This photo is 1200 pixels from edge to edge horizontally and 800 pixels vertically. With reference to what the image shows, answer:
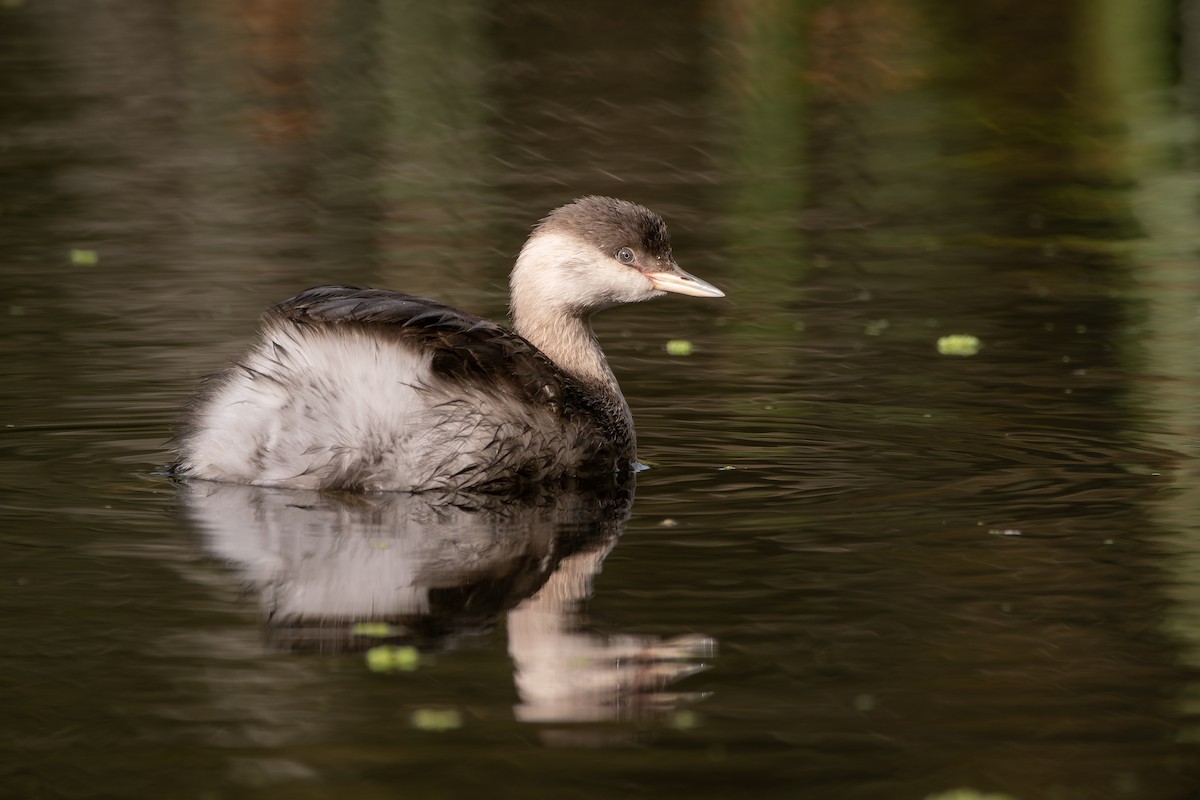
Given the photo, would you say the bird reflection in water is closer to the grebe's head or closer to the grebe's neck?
the grebe's neck

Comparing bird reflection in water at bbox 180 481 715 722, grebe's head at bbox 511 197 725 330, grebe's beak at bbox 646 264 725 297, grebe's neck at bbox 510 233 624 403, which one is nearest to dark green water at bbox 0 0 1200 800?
Answer: bird reflection in water at bbox 180 481 715 722

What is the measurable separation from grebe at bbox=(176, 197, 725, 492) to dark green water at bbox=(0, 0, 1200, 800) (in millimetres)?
177

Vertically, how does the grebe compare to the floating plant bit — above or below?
above

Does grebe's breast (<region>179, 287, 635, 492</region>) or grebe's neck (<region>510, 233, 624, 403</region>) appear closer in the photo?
grebe's breast (<region>179, 287, 635, 492</region>)

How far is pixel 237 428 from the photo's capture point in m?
7.95

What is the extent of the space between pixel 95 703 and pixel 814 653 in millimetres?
2060

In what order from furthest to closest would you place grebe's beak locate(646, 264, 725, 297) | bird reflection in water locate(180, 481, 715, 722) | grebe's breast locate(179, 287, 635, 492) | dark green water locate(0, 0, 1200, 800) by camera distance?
grebe's beak locate(646, 264, 725, 297) < grebe's breast locate(179, 287, 635, 492) < bird reflection in water locate(180, 481, 715, 722) < dark green water locate(0, 0, 1200, 800)

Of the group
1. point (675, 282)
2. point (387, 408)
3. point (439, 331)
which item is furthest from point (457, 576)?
point (675, 282)

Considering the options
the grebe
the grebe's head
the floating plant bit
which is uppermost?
the grebe's head

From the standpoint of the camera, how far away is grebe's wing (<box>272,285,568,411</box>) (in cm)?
779

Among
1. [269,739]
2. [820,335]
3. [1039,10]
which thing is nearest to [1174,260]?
[820,335]

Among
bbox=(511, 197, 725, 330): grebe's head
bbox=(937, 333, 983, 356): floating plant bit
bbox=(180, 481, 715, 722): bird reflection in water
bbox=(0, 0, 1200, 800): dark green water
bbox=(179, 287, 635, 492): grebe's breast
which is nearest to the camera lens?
bbox=(0, 0, 1200, 800): dark green water

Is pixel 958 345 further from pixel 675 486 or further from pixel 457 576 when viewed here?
pixel 457 576

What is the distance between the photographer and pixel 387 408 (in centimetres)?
775
